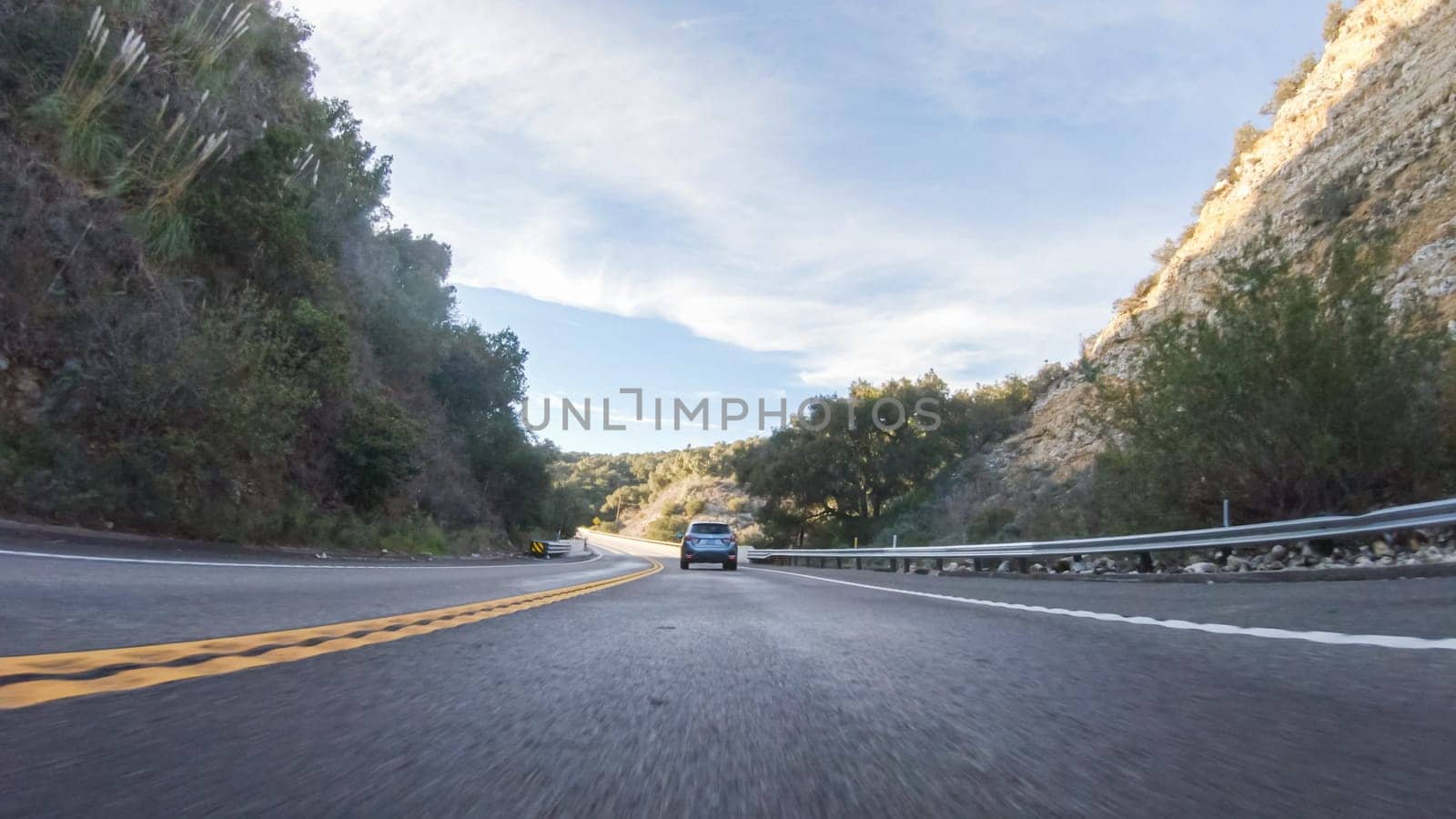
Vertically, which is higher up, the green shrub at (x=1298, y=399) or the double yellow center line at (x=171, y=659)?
the green shrub at (x=1298, y=399)

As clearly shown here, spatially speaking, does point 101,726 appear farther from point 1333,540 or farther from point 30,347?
point 30,347

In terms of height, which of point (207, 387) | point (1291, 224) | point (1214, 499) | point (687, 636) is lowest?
point (687, 636)

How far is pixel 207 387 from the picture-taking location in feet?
60.9

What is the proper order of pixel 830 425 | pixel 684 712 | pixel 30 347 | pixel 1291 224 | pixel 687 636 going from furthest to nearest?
pixel 830 425
pixel 1291 224
pixel 30 347
pixel 687 636
pixel 684 712

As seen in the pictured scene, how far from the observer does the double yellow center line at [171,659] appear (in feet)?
8.45

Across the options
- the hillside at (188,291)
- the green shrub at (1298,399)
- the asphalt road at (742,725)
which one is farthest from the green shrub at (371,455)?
the asphalt road at (742,725)

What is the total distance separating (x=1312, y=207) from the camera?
27.7m

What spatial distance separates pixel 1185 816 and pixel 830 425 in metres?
47.2

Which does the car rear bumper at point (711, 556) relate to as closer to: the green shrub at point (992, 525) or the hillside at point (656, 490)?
the green shrub at point (992, 525)

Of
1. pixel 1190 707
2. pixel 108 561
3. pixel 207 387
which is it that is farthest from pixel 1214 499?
pixel 207 387

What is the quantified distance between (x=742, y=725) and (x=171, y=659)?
2084 mm

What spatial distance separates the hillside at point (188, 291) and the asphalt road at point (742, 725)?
1419 centimetres

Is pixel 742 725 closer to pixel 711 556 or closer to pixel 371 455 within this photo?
pixel 711 556

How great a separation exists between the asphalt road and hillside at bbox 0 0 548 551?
14.2 m
